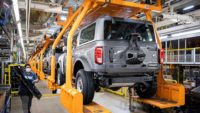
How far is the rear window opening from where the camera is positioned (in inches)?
156

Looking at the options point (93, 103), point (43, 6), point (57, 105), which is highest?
point (43, 6)

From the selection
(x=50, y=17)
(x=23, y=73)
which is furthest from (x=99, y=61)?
(x=50, y=17)

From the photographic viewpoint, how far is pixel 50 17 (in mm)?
9328

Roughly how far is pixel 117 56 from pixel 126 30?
0.72 metres

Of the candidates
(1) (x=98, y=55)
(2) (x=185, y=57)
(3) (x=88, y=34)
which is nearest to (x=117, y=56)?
(1) (x=98, y=55)

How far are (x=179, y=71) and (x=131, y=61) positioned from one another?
11938 mm

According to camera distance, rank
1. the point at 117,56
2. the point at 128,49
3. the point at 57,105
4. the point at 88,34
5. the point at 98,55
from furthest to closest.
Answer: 1. the point at 57,105
2. the point at 88,34
3. the point at 128,49
4. the point at 117,56
5. the point at 98,55

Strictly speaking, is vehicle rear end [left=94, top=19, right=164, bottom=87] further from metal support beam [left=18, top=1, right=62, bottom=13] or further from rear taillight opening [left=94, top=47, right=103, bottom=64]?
metal support beam [left=18, top=1, right=62, bottom=13]

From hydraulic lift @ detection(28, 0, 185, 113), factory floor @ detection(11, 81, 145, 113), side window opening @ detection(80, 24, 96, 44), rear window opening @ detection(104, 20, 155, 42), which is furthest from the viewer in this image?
factory floor @ detection(11, 81, 145, 113)

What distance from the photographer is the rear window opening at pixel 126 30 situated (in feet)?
13.0

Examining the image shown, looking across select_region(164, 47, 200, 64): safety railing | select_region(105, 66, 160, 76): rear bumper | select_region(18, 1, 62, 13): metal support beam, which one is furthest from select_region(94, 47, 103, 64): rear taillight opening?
select_region(164, 47, 200, 64): safety railing

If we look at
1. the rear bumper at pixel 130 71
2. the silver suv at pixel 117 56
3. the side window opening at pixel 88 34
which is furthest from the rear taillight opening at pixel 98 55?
the side window opening at pixel 88 34

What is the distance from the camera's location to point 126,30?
167 inches

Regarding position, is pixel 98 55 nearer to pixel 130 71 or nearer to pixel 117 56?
pixel 117 56
